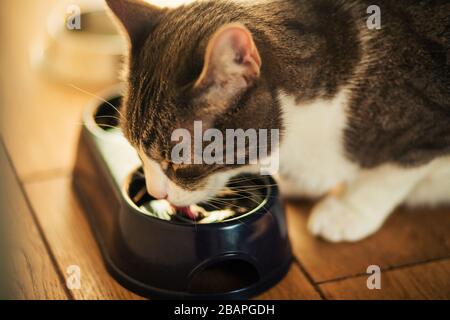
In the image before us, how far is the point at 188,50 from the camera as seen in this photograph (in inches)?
41.7

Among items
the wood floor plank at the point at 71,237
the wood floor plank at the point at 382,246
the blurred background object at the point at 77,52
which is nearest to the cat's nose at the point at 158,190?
the wood floor plank at the point at 71,237

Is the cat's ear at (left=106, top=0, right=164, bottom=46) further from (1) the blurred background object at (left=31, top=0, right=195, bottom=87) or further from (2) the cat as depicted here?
(1) the blurred background object at (left=31, top=0, right=195, bottom=87)

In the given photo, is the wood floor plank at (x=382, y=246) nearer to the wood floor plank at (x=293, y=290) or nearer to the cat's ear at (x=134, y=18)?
the wood floor plank at (x=293, y=290)

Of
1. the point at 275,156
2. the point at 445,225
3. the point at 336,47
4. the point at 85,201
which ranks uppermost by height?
the point at 336,47

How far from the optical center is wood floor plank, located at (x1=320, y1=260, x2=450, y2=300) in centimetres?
126

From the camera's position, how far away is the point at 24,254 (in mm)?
1315

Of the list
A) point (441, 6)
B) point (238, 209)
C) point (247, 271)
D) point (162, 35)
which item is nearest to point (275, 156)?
point (238, 209)

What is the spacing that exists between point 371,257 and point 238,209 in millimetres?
337

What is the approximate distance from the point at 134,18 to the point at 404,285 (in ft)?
2.57

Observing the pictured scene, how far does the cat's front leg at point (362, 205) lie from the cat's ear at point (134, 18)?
0.58m

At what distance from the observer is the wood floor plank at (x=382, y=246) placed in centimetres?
135

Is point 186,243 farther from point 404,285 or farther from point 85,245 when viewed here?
point 404,285
